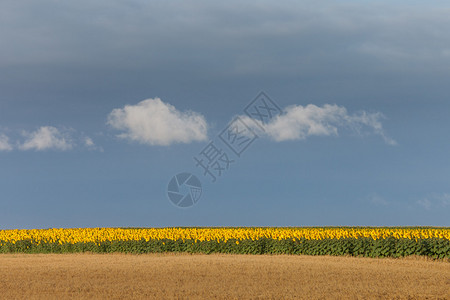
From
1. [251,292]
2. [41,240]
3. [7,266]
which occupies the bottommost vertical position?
[251,292]

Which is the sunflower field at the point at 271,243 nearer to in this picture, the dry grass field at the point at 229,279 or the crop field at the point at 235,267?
the crop field at the point at 235,267

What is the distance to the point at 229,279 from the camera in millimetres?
18906

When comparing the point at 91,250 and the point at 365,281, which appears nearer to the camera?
the point at 365,281

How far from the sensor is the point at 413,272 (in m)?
21.0

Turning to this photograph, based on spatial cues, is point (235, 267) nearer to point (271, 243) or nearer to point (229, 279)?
point (229, 279)

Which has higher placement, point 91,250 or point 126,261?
point 91,250

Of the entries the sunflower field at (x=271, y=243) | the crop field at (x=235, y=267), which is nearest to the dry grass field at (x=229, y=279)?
the crop field at (x=235, y=267)

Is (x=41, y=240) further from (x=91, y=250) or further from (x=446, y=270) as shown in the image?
(x=446, y=270)

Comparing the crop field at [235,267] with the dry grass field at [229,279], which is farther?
the crop field at [235,267]

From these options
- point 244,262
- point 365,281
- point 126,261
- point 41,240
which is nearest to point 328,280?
point 365,281

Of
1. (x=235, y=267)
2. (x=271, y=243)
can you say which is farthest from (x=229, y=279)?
(x=271, y=243)

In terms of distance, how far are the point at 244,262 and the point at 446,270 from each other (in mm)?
8146

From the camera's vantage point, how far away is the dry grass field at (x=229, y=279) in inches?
648

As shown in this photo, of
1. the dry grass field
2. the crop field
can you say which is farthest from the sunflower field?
the dry grass field
